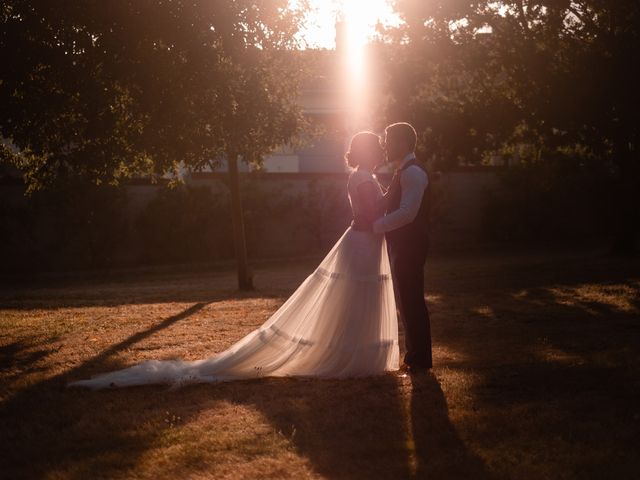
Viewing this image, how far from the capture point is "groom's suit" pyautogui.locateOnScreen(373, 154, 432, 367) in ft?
24.0

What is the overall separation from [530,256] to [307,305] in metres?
18.9

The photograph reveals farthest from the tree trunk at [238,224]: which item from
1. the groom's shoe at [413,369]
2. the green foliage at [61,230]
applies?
the groom's shoe at [413,369]

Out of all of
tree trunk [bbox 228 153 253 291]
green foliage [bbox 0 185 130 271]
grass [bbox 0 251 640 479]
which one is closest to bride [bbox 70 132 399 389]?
grass [bbox 0 251 640 479]

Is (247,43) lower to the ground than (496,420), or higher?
higher

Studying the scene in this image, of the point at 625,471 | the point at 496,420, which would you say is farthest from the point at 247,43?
the point at 625,471

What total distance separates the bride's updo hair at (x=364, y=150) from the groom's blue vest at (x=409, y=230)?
0.34 m

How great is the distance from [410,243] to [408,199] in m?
0.43

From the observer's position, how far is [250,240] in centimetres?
2628

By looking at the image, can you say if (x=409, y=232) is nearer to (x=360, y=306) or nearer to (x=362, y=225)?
(x=362, y=225)

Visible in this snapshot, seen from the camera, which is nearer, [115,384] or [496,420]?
[496,420]

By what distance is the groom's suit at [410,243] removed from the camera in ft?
24.0

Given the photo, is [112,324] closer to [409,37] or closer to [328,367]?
[328,367]

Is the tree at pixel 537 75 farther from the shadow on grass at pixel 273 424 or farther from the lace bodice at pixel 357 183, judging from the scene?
the shadow on grass at pixel 273 424

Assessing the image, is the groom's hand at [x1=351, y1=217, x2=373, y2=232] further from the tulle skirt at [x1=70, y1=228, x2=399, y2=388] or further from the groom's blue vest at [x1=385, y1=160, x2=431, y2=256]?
the groom's blue vest at [x1=385, y1=160, x2=431, y2=256]
